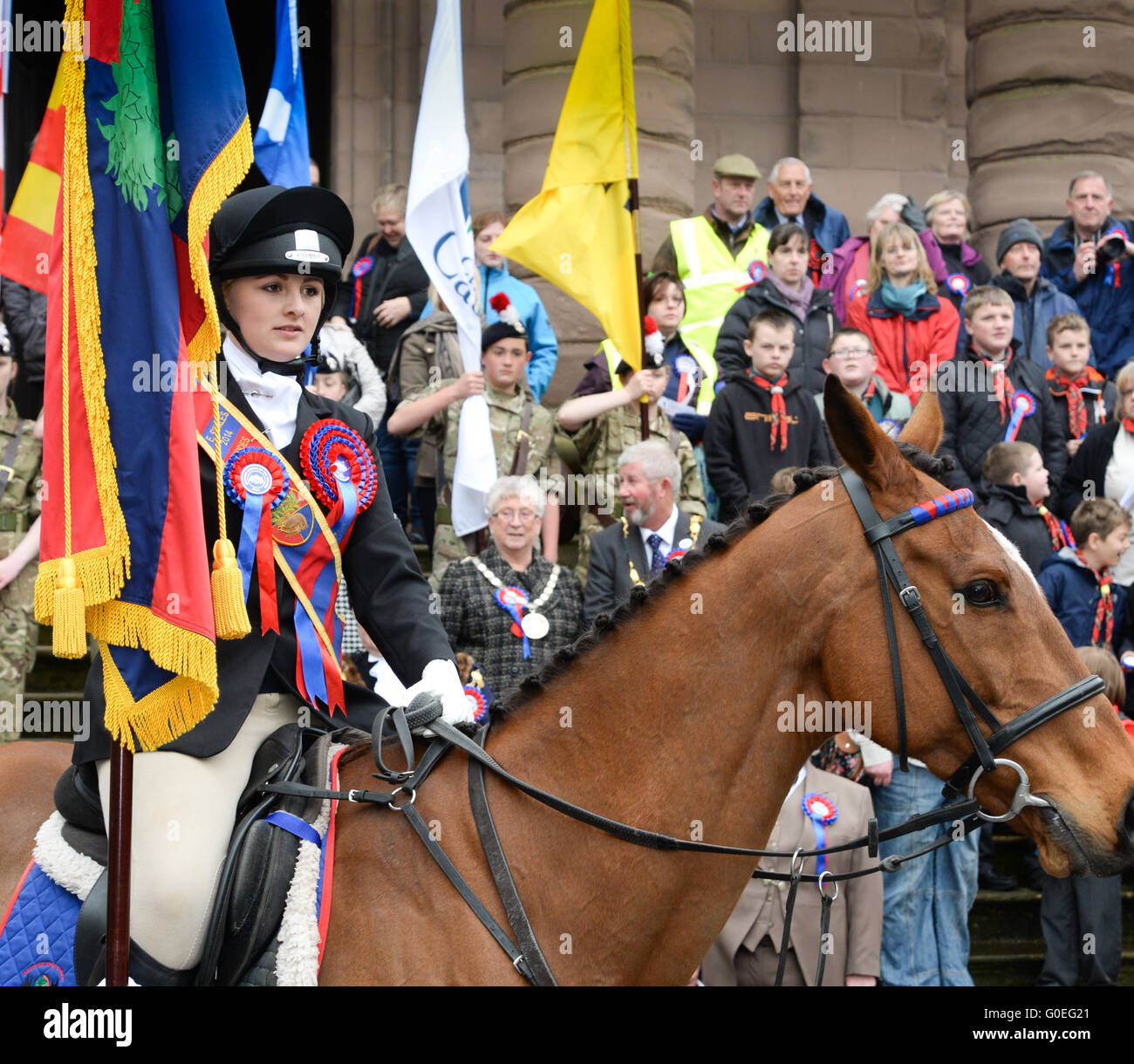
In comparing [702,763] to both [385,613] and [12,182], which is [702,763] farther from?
[12,182]

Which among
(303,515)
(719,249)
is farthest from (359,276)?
(303,515)

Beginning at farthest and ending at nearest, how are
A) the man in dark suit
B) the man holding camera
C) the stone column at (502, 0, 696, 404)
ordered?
the stone column at (502, 0, 696, 404) < the man holding camera < the man in dark suit

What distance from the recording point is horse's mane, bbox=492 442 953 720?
3.19 meters

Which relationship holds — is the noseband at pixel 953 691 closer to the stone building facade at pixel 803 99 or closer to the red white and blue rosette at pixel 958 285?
the red white and blue rosette at pixel 958 285

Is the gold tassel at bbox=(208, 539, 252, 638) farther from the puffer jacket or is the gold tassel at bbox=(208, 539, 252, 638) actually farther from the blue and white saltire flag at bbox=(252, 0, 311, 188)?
the puffer jacket

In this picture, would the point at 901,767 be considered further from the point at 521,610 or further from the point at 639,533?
the point at 639,533

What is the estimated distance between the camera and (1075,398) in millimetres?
9320

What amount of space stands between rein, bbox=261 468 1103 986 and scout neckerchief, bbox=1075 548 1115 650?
16.0 feet

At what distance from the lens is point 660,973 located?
3055 mm

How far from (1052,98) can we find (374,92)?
21.8 ft

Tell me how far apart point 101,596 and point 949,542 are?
1893 mm

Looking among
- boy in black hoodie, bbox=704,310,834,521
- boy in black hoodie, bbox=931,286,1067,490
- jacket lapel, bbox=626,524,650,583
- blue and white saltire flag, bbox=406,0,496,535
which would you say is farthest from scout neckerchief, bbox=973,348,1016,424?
blue and white saltire flag, bbox=406,0,496,535

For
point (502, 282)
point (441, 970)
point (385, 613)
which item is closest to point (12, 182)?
point (502, 282)

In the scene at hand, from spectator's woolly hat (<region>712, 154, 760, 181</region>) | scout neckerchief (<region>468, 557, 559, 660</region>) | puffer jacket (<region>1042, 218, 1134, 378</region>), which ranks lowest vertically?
scout neckerchief (<region>468, 557, 559, 660</region>)
